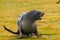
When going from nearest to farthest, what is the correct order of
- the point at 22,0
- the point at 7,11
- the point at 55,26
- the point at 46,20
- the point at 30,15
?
the point at 30,15 < the point at 55,26 < the point at 46,20 < the point at 7,11 < the point at 22,0

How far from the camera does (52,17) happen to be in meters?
10.4

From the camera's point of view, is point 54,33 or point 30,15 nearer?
point 30,15

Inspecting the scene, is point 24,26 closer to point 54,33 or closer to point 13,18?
point 54,33

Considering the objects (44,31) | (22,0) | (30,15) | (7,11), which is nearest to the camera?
(30,15)

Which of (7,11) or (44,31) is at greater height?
(7,11)

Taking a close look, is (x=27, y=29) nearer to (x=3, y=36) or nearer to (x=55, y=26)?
(x=3, y=36)

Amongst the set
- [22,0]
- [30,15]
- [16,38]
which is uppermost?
[22,0]

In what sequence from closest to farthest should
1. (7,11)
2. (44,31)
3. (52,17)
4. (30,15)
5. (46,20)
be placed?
1. (30,15)
2. (44,31)
3. (46,20)
4. (52,17)
5. (7,11)

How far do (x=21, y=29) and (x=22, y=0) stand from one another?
9.55 metres

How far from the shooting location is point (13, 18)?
10188 millimetres

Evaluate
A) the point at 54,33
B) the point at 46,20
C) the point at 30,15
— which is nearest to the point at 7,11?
the point at 46,20

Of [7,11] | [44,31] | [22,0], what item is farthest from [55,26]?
[22,0]

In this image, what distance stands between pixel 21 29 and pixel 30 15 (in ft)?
1.31

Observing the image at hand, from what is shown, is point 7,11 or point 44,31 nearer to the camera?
point 44,31
